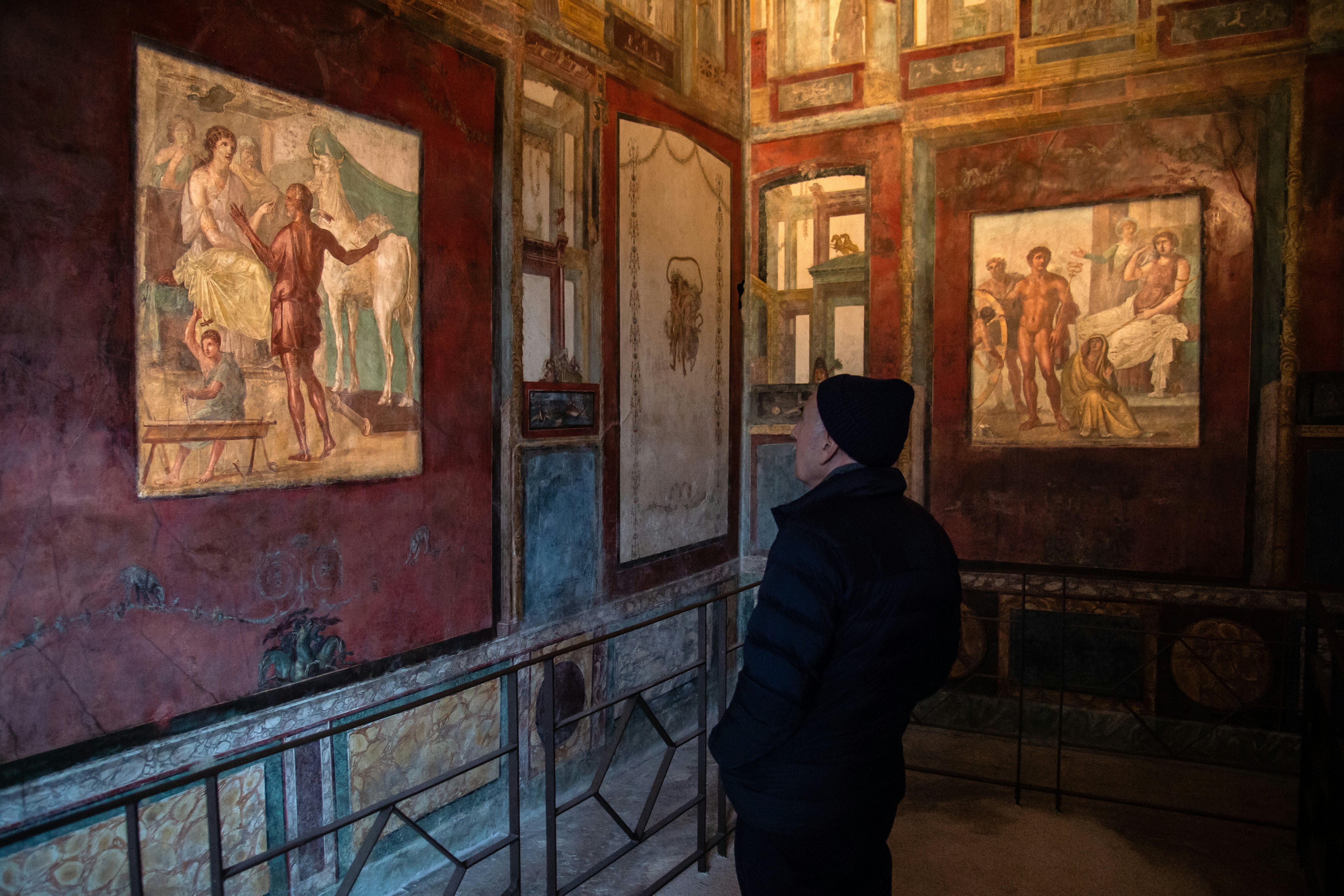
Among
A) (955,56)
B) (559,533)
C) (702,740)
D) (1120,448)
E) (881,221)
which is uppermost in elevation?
(955,56)

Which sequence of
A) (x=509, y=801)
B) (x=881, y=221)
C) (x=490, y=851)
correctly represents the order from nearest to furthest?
(x=490, y=851) < (x=509, y=801) < (x=881, y=221)

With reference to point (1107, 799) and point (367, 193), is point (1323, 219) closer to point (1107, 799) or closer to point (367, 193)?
point (1107, 799)

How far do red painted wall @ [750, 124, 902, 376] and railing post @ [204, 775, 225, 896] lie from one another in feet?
15.9

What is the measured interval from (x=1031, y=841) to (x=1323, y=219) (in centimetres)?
393

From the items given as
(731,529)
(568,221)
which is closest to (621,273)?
(568,221)

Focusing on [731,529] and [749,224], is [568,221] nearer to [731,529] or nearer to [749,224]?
[749,224]

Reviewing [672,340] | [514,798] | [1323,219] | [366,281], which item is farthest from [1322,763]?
[366,281]

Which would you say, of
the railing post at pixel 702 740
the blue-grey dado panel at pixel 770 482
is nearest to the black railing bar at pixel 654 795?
the railing post at pixel 702 740

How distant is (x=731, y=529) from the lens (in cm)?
638

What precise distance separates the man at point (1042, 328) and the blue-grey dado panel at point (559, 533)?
2950mm

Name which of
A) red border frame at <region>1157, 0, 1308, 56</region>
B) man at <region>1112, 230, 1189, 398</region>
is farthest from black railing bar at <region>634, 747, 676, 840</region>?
red border frame at <region>1157, 0, 1308, 56</region>

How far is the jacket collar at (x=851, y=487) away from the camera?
2025 millimetres

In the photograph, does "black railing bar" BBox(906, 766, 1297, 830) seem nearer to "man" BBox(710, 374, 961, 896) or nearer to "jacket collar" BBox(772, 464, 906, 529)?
"man" BBox(710, 374, 961, 896)

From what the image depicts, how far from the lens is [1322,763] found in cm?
334
